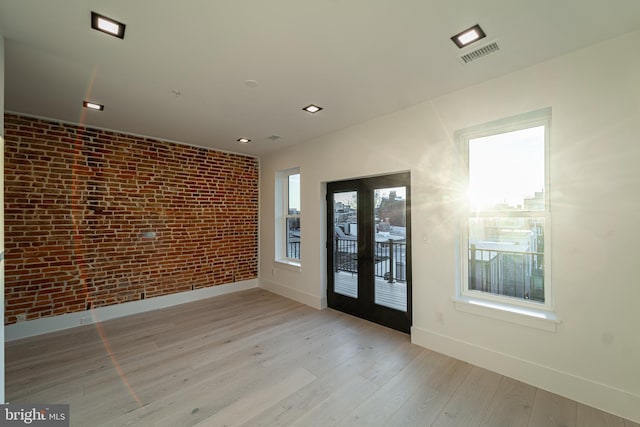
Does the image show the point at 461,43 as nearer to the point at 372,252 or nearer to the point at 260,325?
the point at 372,252

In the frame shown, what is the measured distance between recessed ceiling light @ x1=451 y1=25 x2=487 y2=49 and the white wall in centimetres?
79

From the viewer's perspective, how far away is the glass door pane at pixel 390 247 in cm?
354

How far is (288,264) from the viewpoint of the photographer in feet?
16.6

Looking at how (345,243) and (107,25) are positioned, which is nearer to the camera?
(107,25)

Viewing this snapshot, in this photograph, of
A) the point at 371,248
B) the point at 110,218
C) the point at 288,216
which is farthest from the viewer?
the point at 288,216

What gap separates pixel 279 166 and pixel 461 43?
373 centimetres

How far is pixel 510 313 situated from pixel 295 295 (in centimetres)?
326

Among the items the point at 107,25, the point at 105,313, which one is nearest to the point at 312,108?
the point at 107,25

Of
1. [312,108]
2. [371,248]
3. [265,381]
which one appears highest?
[312,108]

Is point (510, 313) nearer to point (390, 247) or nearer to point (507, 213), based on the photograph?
point (507, 213)

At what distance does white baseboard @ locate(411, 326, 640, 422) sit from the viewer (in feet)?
6.52

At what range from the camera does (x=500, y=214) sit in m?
2.74

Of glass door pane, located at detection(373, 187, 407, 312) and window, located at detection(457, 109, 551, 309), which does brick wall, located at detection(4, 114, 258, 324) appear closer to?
glass door pane, located at detection(373, 187, 407, 312)

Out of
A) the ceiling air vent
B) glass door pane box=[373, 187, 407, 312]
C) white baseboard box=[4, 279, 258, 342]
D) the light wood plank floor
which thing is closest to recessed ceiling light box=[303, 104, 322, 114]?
glass door pane box=[373, 187, 407, 312]
